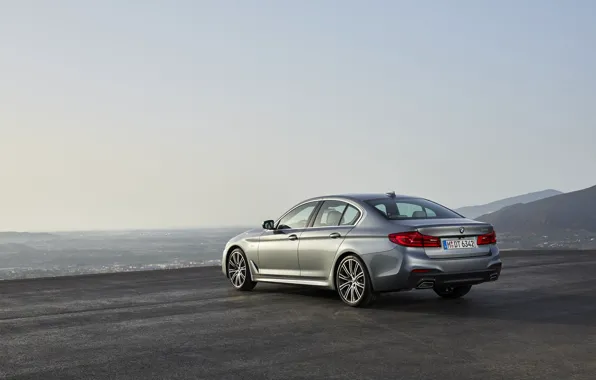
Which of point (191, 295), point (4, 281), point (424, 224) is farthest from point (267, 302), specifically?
point (4, 281)

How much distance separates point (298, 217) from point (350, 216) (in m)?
1.35

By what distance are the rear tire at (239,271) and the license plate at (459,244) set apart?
4113 mm

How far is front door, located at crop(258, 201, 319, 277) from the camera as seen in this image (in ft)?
38.4

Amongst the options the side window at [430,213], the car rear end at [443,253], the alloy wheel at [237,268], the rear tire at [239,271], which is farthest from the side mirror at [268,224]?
the car rear end at [443,253]

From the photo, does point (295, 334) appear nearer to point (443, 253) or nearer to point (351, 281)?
point (351, 281)

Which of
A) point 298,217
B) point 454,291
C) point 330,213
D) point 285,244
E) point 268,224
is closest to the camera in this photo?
point 330,213

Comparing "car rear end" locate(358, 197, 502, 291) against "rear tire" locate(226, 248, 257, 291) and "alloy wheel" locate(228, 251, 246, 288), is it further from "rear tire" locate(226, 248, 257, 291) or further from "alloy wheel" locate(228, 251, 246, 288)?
"alloy wheel" locate(228, 251, 246, 288)

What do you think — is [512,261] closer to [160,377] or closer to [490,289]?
[490,289]

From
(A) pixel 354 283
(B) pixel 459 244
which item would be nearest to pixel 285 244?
(A) pixel 354 283

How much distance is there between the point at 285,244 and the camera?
39.0 ft

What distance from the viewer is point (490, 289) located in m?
12.9

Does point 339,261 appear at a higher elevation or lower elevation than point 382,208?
lower

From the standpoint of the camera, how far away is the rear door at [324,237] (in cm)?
1086

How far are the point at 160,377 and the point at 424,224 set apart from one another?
5121 millimetres
